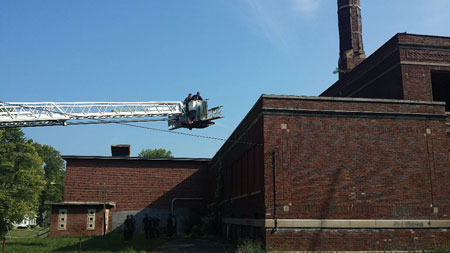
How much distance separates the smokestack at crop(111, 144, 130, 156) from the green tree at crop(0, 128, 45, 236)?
381 inches

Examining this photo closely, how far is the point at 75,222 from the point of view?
30.0 meters

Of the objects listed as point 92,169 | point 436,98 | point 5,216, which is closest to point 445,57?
point 436,98

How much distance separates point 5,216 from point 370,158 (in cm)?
3250

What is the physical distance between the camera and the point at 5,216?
37.8 m

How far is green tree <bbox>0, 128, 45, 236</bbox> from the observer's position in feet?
125

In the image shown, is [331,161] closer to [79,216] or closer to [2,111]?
[2,111]

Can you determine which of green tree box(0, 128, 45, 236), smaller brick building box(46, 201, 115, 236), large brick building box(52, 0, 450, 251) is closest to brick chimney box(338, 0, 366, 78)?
large brick building box(52, 0, 450, 251)

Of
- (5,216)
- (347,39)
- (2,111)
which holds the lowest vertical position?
(5,216)

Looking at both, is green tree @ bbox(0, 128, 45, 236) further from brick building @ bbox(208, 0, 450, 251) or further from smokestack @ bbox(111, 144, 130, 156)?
brick building @ bbox(208, 0, 450, 251)

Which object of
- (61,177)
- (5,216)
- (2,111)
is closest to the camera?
(2,111)

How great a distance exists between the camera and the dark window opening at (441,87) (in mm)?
25491

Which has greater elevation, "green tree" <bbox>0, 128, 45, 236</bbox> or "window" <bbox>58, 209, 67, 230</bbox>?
"green tree" <bbox>0, 128, 45, 236</bbox>

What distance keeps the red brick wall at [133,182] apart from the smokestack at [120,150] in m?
2.18

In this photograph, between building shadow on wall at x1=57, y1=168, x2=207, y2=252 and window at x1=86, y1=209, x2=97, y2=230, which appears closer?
window at x1=86, y1=209, x2=97, y2=230
